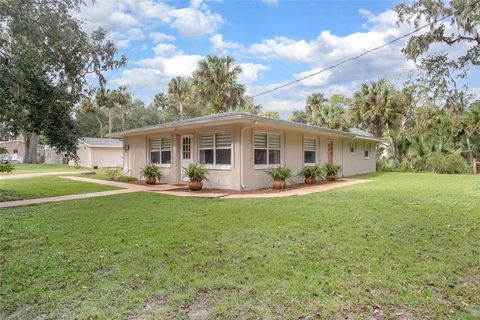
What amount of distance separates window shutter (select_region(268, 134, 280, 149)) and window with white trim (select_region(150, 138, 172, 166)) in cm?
474

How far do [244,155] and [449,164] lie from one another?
56.7 ft

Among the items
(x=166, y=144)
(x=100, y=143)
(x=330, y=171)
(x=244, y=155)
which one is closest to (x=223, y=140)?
(x=244, y=155)

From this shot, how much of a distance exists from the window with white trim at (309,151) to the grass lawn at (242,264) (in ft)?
26.4

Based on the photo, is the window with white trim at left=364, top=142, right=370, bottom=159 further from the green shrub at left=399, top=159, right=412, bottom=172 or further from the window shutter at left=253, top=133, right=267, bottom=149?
the window shutter at left=253, top=133, right=267, bottom=149

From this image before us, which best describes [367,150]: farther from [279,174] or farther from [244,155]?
[244,155]

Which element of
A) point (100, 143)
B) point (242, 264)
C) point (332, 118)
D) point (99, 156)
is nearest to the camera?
point (242, 264)

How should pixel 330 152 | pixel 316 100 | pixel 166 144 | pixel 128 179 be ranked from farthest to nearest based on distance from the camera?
pixel 316 100 → pixel 330 152 → pixel 128 179 → pixel 166 144

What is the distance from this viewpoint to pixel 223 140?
12.5 m

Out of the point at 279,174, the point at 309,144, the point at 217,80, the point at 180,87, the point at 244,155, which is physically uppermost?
the point at 180,87

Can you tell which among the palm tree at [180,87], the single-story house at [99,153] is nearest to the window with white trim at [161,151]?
the single-story house at [99,153]

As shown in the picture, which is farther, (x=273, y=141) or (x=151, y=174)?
(x=151, y=174)

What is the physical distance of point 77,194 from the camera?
11320 mm

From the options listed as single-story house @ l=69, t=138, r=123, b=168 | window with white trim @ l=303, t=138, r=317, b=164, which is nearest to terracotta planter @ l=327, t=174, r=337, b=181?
window with white trim @ l=303, t=138, r=317, b=164

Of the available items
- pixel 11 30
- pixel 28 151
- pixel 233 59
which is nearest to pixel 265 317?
pixel 11 30
